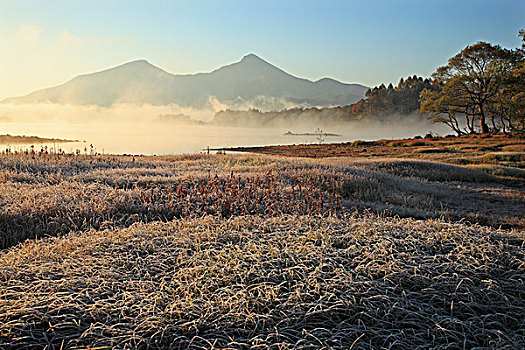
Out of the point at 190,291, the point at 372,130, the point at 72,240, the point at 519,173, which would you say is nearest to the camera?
the point at 190,291

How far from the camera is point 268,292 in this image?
3.11 m

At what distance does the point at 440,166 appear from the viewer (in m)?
16.9

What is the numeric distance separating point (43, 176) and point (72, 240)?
613 cm

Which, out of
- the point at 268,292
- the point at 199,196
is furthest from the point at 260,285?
the point at 199,196

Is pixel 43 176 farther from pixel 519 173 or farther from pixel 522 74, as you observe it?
pixel 522 74

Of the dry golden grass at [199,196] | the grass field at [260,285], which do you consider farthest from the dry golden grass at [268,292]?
the dry golden grass at [199,196]

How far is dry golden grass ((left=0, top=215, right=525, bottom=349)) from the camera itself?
8.85 ft

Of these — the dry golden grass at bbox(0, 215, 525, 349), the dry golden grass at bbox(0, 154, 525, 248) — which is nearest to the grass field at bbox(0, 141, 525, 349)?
the dry golden grass at bbox(0, 215, 525, 349)

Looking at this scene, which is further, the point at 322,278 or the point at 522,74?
the point at 522,74

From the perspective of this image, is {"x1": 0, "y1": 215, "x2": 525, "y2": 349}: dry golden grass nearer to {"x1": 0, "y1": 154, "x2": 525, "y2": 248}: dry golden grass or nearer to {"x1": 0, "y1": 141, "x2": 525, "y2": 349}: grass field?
{"x1": 0, "y1": 141, "x2": 525, "y2": 349}: grass field

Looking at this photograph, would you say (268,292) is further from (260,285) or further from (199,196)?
(199,196)

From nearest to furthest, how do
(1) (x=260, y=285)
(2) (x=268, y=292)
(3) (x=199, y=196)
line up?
(2) (x=268, y=292)
(1) (x=260, y=285)
(3) (x=199, y=196)

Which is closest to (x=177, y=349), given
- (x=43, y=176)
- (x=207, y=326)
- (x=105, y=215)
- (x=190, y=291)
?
(x=207, y=326)

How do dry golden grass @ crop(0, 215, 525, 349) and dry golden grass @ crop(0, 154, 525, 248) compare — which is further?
dry golden grass @ crop(0, 154, 525, 248)
